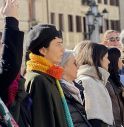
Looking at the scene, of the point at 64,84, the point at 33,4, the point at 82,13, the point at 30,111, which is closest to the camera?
A: the point at 30,111

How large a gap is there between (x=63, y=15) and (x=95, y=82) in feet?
99.8

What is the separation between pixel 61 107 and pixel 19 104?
0.58m

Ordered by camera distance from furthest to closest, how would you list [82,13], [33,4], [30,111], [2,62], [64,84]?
[82,13] < [33,4] < [64,84] < [30,111] < [2,62]

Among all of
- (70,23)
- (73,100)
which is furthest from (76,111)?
(70,23)

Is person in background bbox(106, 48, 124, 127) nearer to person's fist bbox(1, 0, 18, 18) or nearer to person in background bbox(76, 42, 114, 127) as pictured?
person in background bbox(76, 42, 114, 127)

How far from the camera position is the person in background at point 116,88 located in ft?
20.2

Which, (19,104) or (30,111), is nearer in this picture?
(19,104)

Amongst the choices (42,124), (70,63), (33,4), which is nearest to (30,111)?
(42,124)

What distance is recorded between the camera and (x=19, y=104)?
13.1 ft

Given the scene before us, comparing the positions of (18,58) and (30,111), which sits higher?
(18,58)

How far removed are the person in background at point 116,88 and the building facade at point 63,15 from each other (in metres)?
24.7

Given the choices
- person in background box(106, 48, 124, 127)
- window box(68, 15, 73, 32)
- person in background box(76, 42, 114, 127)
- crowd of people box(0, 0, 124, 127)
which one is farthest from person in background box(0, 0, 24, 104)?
window box(68, 15, 73, 32)

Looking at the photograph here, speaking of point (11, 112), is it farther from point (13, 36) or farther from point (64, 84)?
point (64, 84)

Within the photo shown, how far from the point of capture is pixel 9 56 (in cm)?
385
